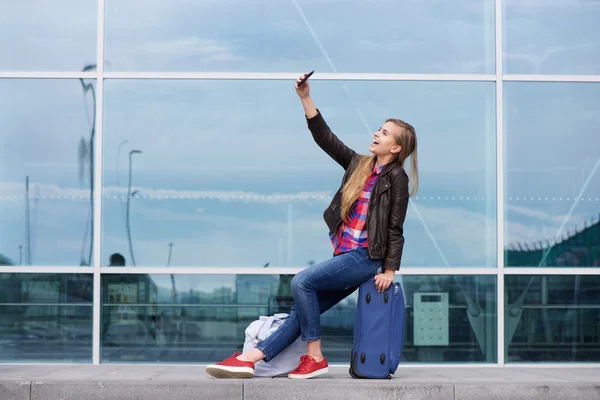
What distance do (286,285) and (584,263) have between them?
239cm

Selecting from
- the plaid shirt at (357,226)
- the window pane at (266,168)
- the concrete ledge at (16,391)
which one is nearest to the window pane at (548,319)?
the window pane at (266,168)

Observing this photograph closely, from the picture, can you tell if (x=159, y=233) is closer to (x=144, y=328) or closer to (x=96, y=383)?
(x=144, y=328)

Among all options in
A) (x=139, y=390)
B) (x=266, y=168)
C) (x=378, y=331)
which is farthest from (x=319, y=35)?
(x=139, y=390)

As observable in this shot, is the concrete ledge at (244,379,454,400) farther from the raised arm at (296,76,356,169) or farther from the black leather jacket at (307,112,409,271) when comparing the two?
the raised arm at (296,76,356,169)

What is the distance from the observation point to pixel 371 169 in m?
6.59

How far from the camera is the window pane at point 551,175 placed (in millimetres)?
8172

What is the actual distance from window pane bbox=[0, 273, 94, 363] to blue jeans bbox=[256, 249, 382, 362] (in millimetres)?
2077

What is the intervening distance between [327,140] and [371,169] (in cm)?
34

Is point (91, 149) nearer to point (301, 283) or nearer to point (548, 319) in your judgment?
point (301, 283)

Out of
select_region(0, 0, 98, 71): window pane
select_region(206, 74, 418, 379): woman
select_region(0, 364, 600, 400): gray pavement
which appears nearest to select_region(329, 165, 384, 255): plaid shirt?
select_region(206, 74, 418, 379): woman

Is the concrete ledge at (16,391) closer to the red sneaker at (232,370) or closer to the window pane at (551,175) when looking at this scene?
the red sneaker at (232,370)

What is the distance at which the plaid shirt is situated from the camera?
647 centimetres

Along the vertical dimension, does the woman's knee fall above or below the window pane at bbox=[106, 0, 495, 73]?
below

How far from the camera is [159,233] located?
8047 mm
